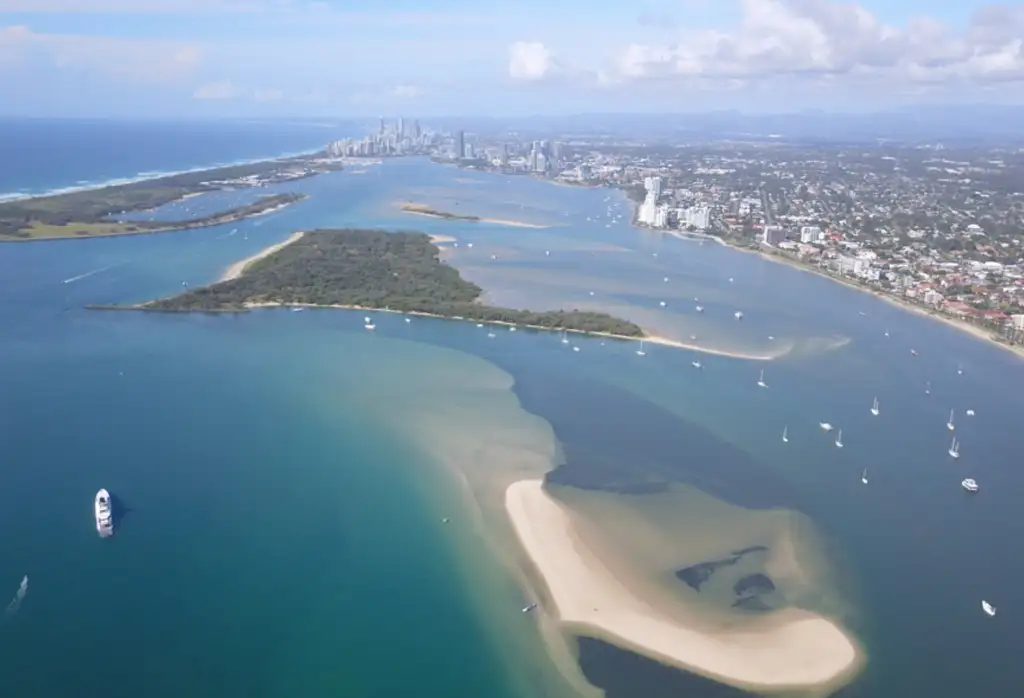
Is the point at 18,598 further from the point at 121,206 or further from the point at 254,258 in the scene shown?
the point at 121,206

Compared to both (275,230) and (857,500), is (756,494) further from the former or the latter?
(275,230)

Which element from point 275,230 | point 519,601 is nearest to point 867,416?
point 519,601

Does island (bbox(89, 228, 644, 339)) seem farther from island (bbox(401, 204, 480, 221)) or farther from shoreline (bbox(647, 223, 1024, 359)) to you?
island (bbox(401, 204, 480, 221))

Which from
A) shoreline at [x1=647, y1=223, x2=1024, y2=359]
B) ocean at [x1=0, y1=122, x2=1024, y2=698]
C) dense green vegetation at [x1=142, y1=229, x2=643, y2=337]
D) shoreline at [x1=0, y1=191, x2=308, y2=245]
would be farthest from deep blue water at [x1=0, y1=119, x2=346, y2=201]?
shoreline at [x1=647, y1=223, x2=1024, y2=359]

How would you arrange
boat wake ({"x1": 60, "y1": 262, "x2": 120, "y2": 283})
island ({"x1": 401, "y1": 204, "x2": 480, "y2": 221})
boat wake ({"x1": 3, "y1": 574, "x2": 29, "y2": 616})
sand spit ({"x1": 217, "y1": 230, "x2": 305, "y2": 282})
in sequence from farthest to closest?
island ({"x1": 401, "y1": 204, "x2": 480, "y2": 221})
sand spit ({"x1": 217, "y1": 230, "x2": 305, "y2": 282})
boat wake ({"x1": 60, "y1": 262, "x2": 120, "y2": 283})
boat wake ({"x1": 3, "y1": 574, "x2": 29, "y2": 616})

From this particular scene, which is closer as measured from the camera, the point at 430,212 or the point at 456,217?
the point at 456,217

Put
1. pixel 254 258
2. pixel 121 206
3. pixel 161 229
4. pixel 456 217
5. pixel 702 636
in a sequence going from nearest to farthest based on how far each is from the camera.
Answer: pixel 702 636, pixel 254 258, pixel 161 229, pixel 121 206, pixel 456 217

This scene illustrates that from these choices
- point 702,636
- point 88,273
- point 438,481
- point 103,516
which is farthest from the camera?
point 88,273

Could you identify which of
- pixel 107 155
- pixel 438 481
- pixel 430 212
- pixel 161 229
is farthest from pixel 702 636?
pixel 107 155
